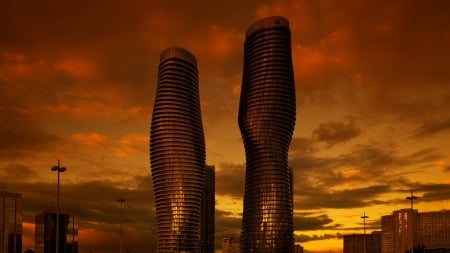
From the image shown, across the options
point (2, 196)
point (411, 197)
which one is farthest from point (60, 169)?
point (2, 196)

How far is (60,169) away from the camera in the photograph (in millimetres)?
62969

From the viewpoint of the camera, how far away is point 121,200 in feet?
300

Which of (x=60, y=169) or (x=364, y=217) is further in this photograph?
(x=364, y=217)

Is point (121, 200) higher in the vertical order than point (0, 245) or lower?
higher

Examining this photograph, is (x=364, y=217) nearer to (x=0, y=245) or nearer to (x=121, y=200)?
(x=121, y=200)

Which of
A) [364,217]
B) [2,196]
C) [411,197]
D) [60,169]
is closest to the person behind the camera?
[60,169]

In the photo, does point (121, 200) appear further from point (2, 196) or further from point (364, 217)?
point (2, 196)

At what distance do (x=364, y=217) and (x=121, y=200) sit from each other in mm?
73234

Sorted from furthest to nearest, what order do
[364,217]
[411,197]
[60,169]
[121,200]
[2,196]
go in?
[2,196]
[364,217]
[411,197]
[121,200]
[60,169]

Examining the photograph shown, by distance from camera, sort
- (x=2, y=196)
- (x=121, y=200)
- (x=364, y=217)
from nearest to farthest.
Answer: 1. (x=121, y=200)
2. (x=364, y=217)
3. (x=2, y=196)

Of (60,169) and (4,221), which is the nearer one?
(60,169)

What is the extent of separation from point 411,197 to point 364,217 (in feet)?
130

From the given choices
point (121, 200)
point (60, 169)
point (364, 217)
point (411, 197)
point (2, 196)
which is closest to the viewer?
point (60, 169)

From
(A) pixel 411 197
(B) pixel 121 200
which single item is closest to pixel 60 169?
(B) pixel 121 200
